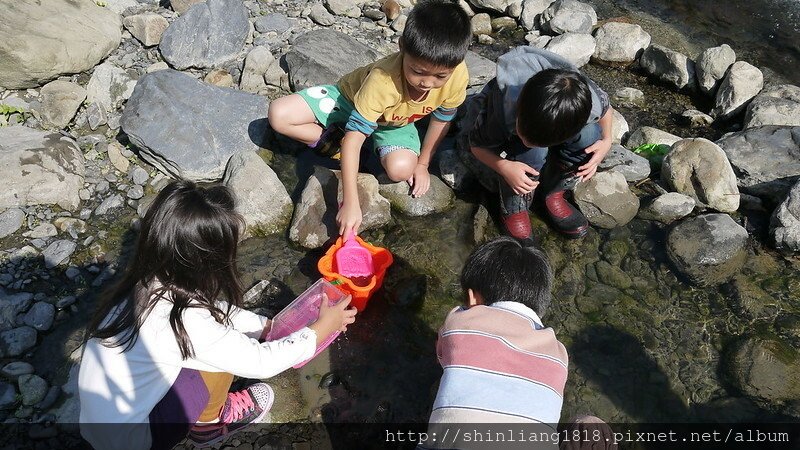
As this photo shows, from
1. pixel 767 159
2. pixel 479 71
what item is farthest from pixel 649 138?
pixel 479 71

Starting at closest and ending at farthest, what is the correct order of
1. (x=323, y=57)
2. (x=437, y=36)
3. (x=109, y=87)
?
(x=437, y=36), (x=109, y=87), (x=323, y=57)

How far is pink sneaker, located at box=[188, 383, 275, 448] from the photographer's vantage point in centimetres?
237

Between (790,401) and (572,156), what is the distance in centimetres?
151

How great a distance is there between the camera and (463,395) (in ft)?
6.24

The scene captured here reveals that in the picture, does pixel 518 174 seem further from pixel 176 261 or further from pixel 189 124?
pixel 189 124

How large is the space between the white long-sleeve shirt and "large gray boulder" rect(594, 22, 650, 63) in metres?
3.69

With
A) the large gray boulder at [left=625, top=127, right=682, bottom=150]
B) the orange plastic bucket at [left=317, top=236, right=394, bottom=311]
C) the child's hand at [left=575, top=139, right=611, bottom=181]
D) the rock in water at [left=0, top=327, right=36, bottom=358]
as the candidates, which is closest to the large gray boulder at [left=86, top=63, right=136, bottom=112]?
the rock in water at [left=0, top=327, right=36, bottom=358]

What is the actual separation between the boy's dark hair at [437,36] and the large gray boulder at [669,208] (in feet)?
4.83

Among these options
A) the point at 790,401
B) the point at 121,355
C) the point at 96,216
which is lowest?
the point at 790,401

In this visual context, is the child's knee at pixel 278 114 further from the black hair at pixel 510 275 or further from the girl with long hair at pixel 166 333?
the black hair at pixel 510 275

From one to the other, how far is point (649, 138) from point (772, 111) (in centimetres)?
80

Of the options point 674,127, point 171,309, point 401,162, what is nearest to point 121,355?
point 171,309

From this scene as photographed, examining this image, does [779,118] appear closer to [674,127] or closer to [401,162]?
[674,127]

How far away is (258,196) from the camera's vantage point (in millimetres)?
3172
